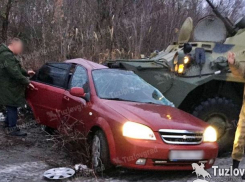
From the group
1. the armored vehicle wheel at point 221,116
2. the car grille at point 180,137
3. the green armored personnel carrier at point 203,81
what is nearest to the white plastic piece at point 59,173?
the car grille at point 180,137

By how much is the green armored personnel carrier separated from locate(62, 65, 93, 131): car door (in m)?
1.07

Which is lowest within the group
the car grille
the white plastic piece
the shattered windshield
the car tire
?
the white plastic piece

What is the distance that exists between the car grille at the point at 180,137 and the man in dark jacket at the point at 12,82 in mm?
2913

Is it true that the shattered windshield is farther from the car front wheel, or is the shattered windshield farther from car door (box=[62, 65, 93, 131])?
the car front wheel

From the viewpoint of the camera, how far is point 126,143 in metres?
4.32

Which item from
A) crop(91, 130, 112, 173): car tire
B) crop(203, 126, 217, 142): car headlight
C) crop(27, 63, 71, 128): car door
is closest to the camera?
crop(91, 130, 112, 173): car tire

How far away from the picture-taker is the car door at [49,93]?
593 cm

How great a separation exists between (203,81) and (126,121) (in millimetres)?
2154

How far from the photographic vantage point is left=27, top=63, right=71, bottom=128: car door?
593 centimetres

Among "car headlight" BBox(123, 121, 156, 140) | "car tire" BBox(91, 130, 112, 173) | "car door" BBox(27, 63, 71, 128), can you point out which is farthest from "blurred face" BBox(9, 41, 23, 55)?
"car headlight" BBox(123, 121, 156, 140)

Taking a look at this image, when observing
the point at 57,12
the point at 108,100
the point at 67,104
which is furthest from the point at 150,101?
the point at 57,12

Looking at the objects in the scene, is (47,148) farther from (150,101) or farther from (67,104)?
(150,101)

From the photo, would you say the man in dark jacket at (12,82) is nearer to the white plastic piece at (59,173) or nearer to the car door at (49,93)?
the car door at (49,93)

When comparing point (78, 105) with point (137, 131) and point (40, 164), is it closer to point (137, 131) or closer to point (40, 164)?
point (40, 164)
